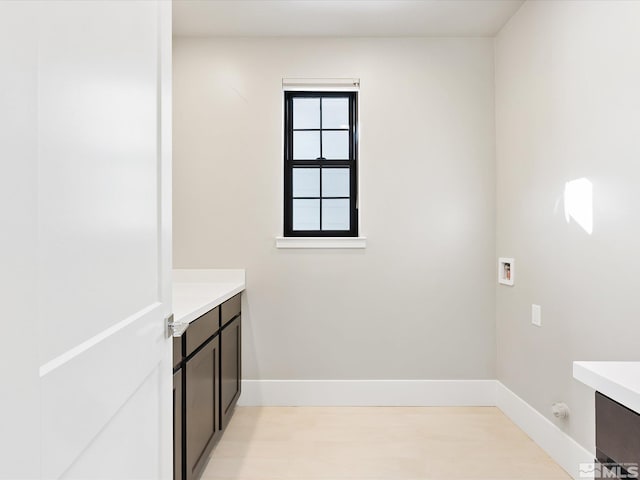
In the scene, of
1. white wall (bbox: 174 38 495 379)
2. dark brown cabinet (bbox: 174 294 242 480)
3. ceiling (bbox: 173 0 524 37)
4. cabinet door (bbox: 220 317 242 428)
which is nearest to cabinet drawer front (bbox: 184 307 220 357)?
dark brown cabinet (bbox: 174 294 242 480)

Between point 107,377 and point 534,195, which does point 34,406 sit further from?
point 534,195

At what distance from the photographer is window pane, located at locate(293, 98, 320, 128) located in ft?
11.5

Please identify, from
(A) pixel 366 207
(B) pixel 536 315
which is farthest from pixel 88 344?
(A) pixel 366 207

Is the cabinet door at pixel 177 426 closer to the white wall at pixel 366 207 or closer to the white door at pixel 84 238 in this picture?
the white door at pixel 84 238

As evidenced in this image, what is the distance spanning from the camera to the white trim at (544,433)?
2.32m

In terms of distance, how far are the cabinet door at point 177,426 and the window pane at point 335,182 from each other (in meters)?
1.95

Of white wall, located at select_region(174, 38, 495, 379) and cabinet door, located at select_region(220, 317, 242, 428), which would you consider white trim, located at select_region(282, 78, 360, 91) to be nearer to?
white wall, located at select_region(174, 38, 495, 379)

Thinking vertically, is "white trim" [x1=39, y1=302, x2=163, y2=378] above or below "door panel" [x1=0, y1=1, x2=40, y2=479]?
below

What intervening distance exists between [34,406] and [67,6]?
569 mm

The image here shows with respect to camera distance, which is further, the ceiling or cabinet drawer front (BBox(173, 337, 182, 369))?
the ceiling

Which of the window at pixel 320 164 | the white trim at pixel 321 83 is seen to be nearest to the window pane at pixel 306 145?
the window at pixel 320 164

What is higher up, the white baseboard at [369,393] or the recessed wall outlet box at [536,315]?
the recessed wall outlet box at [536,315]

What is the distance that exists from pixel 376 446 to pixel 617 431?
6.07ft

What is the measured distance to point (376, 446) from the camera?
107 inches
